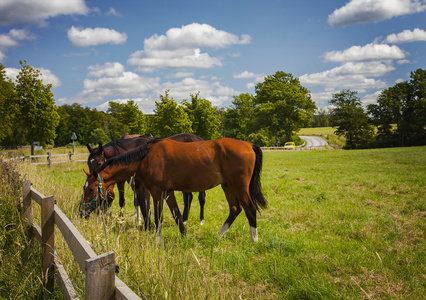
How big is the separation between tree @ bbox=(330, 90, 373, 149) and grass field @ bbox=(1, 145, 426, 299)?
50250 mm

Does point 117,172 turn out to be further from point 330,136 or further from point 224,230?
point 330,136

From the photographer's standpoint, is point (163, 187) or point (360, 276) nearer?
point (360, 276)

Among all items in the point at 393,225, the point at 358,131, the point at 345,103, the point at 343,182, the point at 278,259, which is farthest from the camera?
the point at 345,103

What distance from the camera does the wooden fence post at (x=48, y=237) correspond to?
3.50m

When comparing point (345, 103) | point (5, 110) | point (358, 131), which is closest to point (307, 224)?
point (5, 110)

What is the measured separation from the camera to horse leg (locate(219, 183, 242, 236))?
19.8 ft

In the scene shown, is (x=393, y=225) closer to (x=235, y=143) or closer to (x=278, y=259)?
(x=278, y=259)

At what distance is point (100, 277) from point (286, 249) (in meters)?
4.10

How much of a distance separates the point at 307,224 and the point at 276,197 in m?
2.87

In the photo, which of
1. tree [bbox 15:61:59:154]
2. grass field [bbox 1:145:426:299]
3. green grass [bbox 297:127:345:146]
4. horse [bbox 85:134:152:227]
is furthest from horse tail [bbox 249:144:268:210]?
green grass [bbox 297:127:345:146]

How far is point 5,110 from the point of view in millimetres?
28125

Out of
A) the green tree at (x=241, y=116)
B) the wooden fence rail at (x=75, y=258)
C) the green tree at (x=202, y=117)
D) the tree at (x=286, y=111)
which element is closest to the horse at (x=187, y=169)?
the wooden fence rail at (x=75, y=258)

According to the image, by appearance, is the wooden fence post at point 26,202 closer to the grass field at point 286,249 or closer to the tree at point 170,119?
the grass field at point 286,249

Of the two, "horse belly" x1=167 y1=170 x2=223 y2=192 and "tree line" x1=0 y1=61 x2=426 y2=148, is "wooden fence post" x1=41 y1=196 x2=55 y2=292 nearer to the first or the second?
"horse belly" x1=167 y1=170 x2=223 y2=192
